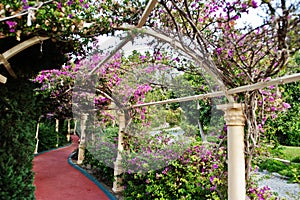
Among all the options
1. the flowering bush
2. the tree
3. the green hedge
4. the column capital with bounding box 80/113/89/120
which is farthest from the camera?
the column capital with bounding box 80/113/89/120

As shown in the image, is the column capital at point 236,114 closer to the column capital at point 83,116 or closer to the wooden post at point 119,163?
the wooden post at point 119,163

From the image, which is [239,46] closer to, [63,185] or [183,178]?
[183,178]

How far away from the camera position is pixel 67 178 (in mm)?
5668

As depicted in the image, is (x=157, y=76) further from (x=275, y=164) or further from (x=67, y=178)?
(x=275, y=164)

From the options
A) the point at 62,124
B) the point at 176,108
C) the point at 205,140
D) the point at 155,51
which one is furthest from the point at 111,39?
the point at 62,124

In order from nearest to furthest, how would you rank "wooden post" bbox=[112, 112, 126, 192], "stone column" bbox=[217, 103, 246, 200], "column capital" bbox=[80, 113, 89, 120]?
"stone column" bbox=[217, 103, 246, 200] < "wooden post" bbox=[112, 112, 126, 192] < "column capital" bbox=[80, 113, 89, 120]

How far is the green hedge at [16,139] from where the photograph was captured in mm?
2090

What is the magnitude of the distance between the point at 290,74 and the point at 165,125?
275cm

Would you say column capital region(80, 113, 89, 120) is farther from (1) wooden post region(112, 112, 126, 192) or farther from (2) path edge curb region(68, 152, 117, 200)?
(1) wooden post region(112, 112, 126, 192)

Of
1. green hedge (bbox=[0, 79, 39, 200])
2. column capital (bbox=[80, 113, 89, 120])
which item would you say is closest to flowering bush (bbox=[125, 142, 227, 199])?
green hedge (bbox=[0, 79, 39, 200])

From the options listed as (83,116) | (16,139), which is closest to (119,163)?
(83,116)

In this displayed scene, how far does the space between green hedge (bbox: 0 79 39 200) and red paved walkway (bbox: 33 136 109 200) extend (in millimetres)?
2151

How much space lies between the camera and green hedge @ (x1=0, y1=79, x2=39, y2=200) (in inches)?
82.3

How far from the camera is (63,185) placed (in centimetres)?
508
